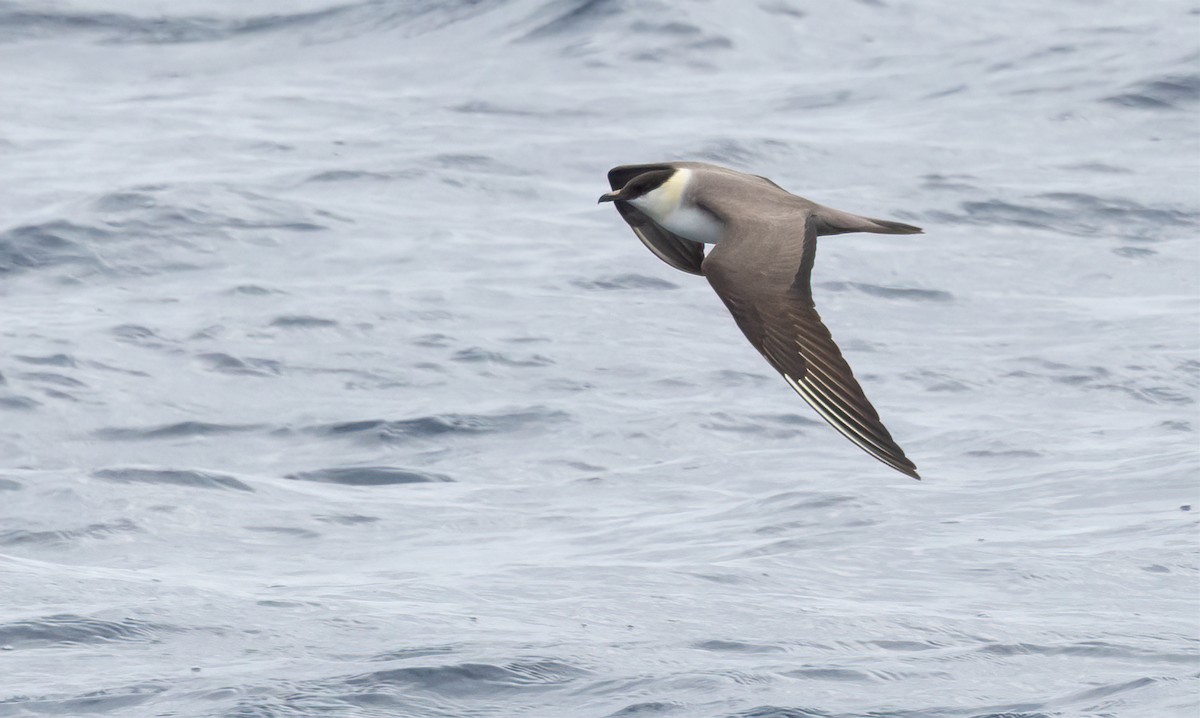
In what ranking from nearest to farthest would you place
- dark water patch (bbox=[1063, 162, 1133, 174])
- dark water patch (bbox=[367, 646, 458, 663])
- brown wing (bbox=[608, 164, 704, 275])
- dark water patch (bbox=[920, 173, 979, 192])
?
brown wing (bbox=[608, 164, 704, 275])
dark water patch (bbox=[367, 646, 458, 663])
dark water patch (bbox=[920, 173, 979, 192])
dark water patch (bbox=[1063, 162, 1133, 174])

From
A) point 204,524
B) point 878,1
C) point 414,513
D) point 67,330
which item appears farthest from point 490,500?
point 878,1

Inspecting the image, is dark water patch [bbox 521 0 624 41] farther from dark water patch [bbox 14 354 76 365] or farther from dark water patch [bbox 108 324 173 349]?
dark water patch [bbox 14 354 76 365]

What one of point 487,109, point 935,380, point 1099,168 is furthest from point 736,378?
point 487,109

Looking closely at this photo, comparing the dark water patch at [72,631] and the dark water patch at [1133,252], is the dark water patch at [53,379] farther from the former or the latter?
the dark water patch at [1133,252]

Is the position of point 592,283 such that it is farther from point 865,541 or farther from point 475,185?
point 865,541

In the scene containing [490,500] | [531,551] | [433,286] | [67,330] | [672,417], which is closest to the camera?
[531,551]

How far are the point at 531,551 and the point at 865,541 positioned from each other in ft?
5.94

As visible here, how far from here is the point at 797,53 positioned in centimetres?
2381

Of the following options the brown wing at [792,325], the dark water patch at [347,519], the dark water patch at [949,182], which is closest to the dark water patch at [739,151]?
the dark water patch at [949,182]

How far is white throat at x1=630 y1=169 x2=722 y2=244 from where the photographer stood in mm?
8359

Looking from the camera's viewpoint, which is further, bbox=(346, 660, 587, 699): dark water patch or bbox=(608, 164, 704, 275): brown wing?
bbox=(346, 660, 587, 699): dark water patch

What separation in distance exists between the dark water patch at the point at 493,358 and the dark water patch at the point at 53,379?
8.16 ft

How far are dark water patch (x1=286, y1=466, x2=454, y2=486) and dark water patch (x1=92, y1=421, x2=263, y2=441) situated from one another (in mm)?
904

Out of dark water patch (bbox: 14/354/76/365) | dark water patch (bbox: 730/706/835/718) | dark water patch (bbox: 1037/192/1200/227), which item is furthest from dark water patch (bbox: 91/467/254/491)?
dark water patch (bbox: 1037/192/1200/227)
